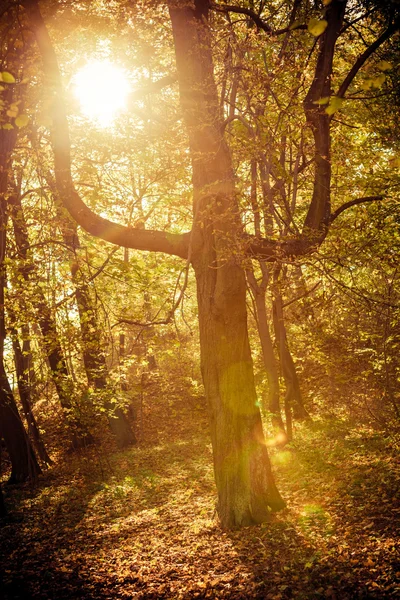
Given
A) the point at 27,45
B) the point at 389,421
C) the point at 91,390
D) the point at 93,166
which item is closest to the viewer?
the point at 27,45

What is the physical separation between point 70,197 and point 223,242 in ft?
7.82

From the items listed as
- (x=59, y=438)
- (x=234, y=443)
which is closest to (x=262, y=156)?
(x=234, y=443)

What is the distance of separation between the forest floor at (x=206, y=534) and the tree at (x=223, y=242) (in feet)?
2.78

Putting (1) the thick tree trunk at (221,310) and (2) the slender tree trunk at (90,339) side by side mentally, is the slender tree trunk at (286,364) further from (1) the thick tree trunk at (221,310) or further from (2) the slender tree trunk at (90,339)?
(2) the slender tree trunk at (90,339)

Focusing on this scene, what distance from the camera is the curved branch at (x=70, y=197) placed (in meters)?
6.71

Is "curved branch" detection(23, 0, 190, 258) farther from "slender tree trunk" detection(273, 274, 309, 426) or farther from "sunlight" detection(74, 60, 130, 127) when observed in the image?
"slender tree trunk" detection(273, 274, 309, 426)

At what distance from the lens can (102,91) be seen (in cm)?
929

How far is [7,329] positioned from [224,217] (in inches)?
283

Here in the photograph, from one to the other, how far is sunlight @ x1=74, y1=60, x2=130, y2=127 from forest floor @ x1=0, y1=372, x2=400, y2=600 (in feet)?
26.0

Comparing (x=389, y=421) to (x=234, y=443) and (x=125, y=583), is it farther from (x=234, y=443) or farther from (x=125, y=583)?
(x=125, y=583)

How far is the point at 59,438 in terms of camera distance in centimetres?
1697

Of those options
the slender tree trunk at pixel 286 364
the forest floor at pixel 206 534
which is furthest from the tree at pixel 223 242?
the slender tree trunk at pixel 286 364

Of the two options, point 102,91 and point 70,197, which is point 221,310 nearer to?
point 70,197

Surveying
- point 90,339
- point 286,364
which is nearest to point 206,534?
point 90,339
